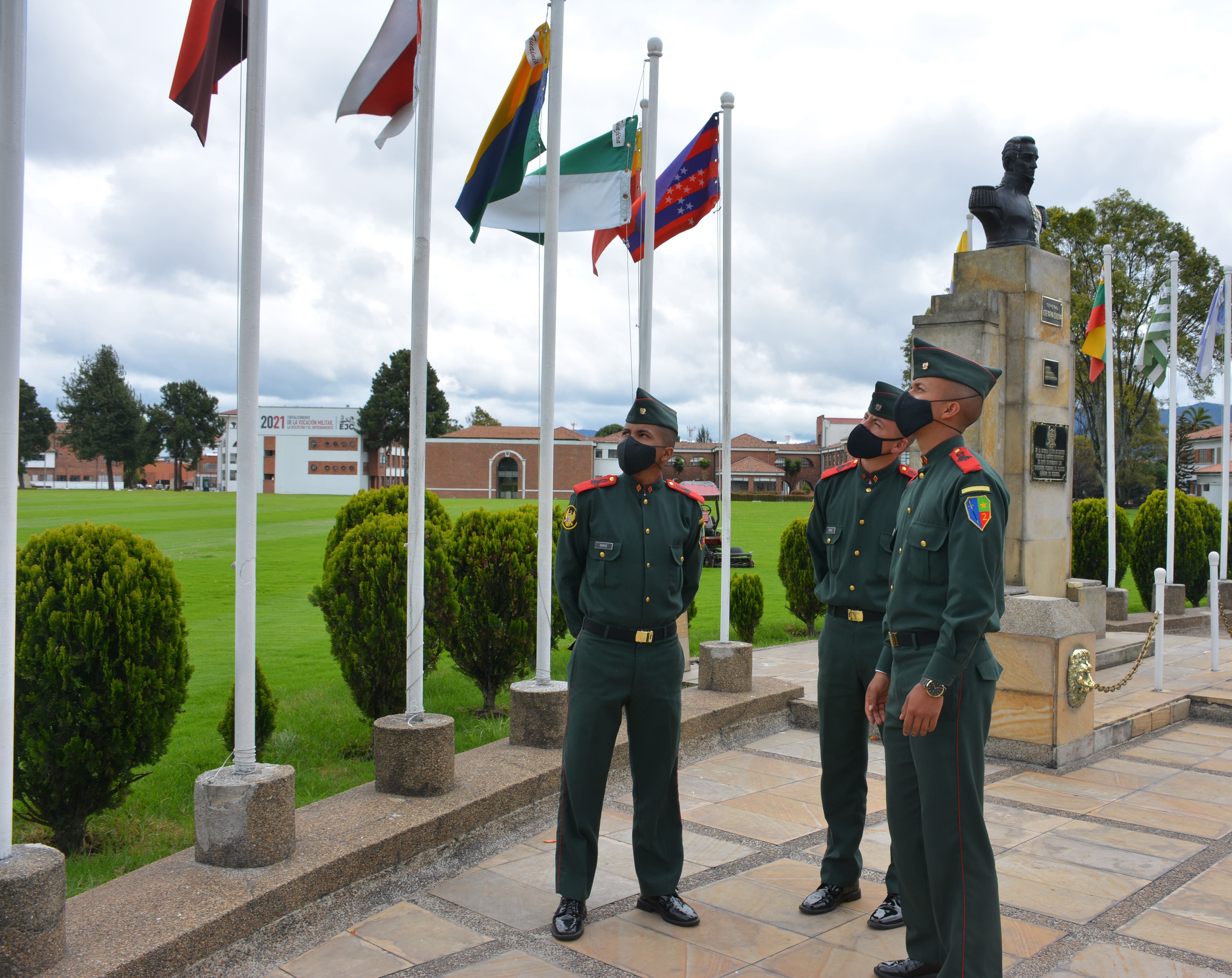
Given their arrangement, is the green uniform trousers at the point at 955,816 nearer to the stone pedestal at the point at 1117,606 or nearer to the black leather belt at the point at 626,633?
the black leather belt at the point at 626,633

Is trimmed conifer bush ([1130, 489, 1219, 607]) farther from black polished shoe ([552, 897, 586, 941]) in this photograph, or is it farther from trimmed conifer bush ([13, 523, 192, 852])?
A: trimmed conifer bush ([13, 523, 192, 852])

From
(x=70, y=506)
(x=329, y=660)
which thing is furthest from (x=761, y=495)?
(x=329, y=660)

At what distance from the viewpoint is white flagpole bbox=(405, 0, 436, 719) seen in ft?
15.3

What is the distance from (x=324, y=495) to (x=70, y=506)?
80.3 ft

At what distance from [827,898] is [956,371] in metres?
2.28

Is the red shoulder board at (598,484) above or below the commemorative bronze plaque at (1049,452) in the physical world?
below

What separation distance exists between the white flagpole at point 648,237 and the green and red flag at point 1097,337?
8.16 meters

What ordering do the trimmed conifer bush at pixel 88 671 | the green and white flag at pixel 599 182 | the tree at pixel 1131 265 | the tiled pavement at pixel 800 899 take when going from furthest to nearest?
the tree at pixel 1131 265 → the green and white flag at pixel 599 182 → the trimmed conifer bush at pixel 88 671 → the tiled pavement at pixel 800 899

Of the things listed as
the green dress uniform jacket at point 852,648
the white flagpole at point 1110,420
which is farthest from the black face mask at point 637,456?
the white flagpole at point 1110,420

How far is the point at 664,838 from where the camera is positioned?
3908 millimetres

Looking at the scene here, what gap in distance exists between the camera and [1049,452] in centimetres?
811

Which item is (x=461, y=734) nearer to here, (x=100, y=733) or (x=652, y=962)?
(x=100, y=733)

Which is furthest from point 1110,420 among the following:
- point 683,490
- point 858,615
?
point 683,490

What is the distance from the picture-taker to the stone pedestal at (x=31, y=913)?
2801mm
